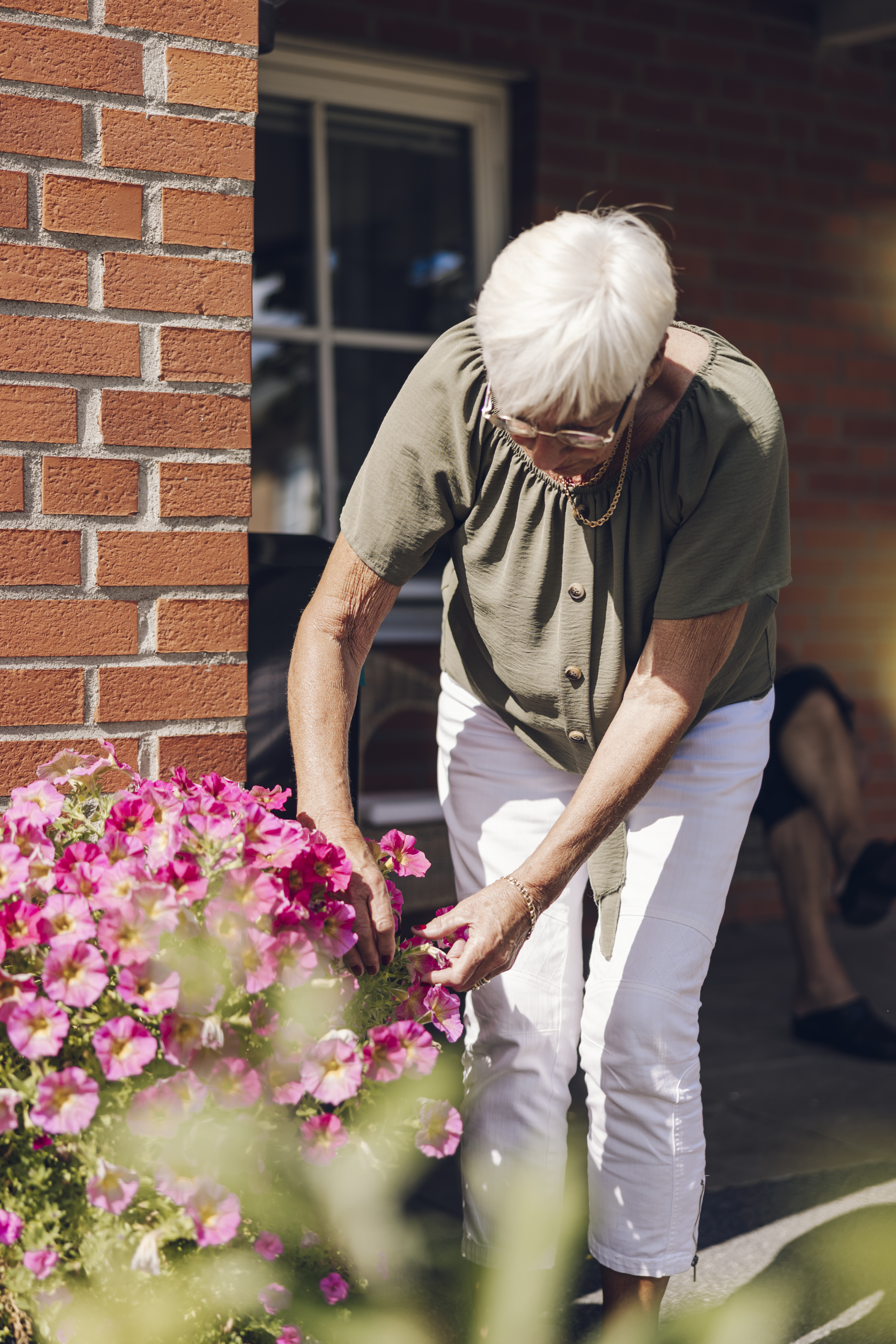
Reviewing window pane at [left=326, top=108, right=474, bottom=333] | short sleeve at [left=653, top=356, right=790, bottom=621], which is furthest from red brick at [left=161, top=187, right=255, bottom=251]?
window pane at [left=326, top=108, right=474, bottom=333]

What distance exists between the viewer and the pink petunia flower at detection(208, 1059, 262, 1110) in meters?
1.34

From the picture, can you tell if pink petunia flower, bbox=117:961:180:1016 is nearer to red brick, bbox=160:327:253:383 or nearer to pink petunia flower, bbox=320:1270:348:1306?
pink petunia flower, bbox=320:1270:348:1306

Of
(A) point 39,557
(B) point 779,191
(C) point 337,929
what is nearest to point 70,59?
(A) point 39,557

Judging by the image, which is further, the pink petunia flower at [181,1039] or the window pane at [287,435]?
the window pane at [287,435]

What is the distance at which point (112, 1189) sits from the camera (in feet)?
4.27

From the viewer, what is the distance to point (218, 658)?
79.7 inches

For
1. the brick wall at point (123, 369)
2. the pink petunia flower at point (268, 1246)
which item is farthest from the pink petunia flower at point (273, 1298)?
the brick wall at point (123, 369)

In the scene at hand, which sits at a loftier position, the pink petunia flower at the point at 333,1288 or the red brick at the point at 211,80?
the red brick at the point at 211,80

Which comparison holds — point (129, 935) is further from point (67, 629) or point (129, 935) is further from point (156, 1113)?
point (67, 629)

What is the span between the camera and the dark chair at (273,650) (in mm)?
2166

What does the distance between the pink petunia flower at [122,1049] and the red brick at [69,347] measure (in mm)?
901

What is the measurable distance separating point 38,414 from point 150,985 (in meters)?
0.90

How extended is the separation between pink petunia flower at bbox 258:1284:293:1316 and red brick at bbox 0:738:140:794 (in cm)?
75

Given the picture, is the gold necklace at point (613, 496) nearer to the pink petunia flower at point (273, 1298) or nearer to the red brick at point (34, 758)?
the red brick at point (34, 758)
